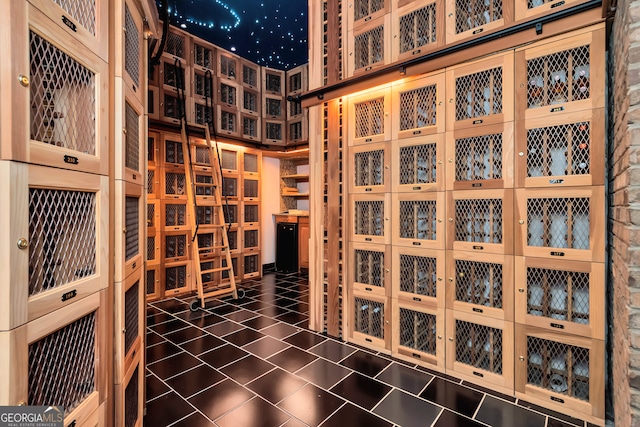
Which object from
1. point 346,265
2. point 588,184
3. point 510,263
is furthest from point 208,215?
point 588,184

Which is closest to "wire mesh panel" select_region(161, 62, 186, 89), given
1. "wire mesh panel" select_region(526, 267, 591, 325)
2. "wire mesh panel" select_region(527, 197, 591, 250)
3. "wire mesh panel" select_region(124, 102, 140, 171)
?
"wire mesh panel" select_region(124, 102, 140, 171)

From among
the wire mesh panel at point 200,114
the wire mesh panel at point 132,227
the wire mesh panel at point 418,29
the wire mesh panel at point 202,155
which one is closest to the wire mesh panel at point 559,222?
the wire mesh panel at point 418,29

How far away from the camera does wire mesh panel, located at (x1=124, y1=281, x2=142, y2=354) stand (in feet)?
4.76

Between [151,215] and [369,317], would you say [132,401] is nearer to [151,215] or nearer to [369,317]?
[369,317]

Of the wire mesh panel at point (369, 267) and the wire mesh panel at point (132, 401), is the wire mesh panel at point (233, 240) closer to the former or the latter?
the wire mesh panel at point (369, 267)

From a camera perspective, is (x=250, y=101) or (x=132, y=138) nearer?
(x=132, y=138)

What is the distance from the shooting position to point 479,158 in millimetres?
2352

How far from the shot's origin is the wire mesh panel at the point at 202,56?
4707 mm

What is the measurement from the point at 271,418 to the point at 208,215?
138 inches

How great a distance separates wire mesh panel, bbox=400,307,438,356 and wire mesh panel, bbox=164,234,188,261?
3381 millimetres

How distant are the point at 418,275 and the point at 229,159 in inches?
150

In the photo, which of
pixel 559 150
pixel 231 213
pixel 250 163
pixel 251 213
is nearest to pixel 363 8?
pixel 559 150

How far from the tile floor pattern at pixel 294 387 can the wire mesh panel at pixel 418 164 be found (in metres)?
1.57

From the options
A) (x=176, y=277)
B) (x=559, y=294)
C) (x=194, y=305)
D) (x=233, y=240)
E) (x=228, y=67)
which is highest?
(x=228, y=67)
